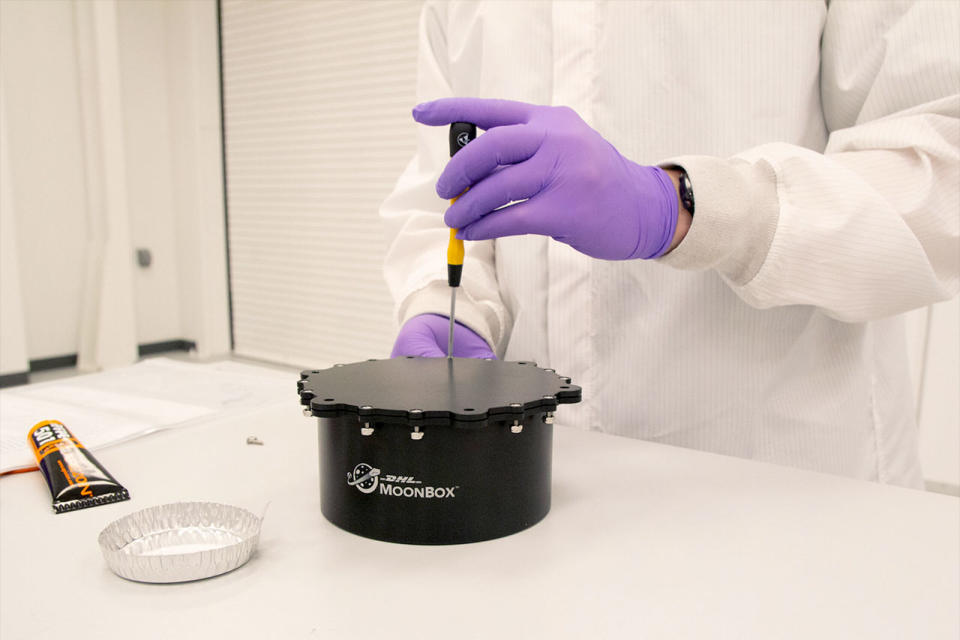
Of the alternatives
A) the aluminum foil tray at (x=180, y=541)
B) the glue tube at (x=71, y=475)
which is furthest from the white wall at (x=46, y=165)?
the aluminum foil tray at (x=180, y=541)

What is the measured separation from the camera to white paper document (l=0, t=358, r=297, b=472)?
0.86 m

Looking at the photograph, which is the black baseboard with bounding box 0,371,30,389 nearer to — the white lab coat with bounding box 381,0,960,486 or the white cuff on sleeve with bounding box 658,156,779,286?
the white lab coat with bounding box 381,0,960,486

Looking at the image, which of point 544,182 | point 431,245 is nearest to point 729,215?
point 544,182

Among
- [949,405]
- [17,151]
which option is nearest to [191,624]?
[949,405]

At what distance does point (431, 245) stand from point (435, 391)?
0.56m

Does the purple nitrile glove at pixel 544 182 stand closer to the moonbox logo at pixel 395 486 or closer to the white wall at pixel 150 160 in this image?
the moonbox logo at pixel 395 486

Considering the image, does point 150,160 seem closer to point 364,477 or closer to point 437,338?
point 437,338

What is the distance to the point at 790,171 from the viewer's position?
751 mm

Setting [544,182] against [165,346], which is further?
[165,346]

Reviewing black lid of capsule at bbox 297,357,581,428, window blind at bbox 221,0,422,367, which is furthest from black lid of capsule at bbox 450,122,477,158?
window blind at bbox 221,0,422,367

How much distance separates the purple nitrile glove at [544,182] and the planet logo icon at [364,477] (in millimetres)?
286

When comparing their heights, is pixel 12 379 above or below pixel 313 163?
below

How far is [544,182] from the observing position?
2.31 feet

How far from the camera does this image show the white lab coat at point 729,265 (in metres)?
0.81
